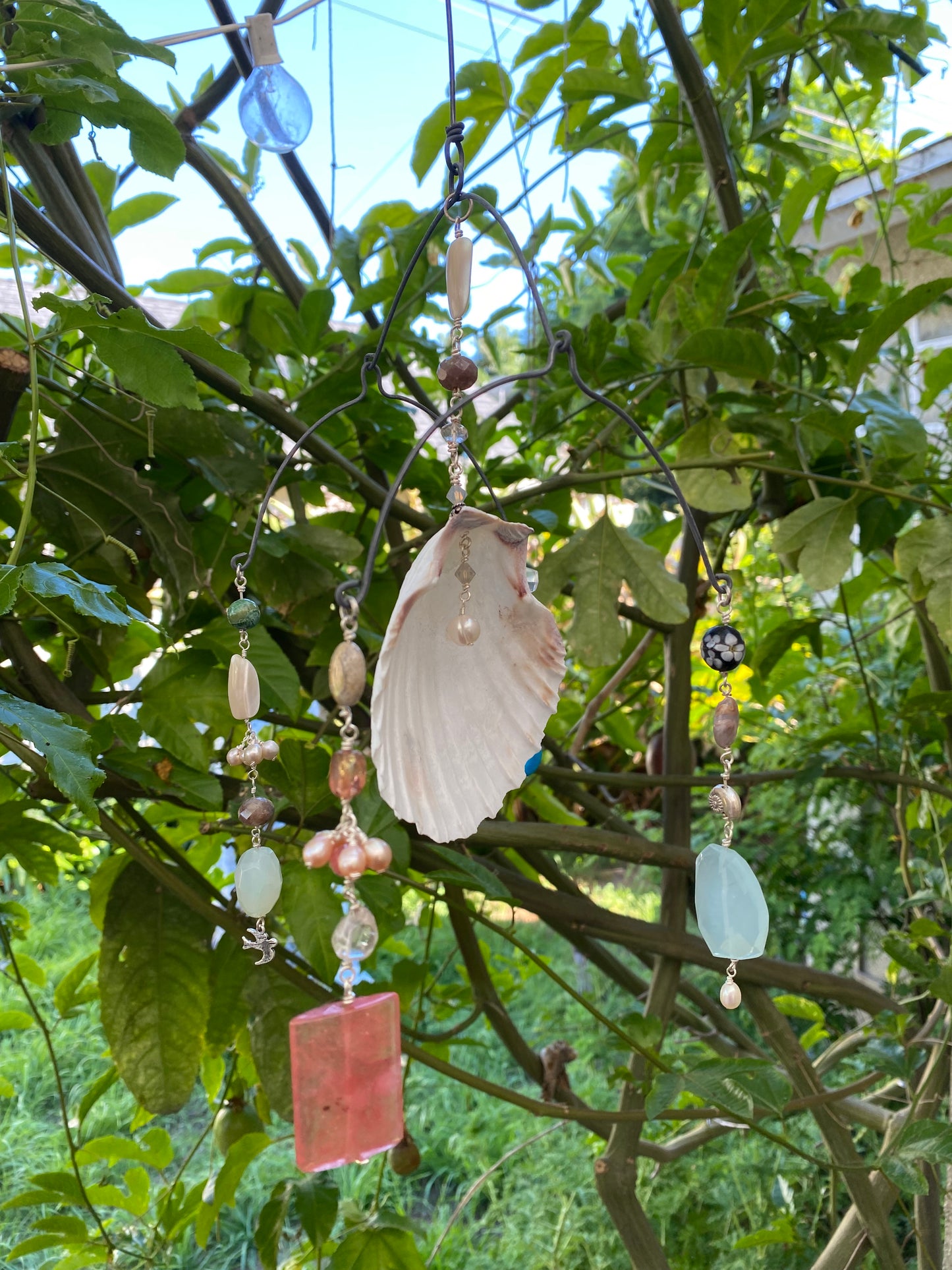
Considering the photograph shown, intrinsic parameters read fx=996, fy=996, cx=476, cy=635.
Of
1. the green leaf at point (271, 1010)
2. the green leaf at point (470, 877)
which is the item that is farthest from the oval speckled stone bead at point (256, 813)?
the green leaf at point (271, 1010)

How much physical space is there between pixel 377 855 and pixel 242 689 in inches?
3.3

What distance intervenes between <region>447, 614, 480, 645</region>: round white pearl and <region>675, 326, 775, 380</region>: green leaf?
0.27 metres

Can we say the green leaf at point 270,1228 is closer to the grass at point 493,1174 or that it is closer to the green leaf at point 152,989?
the green leaf at point 152,989

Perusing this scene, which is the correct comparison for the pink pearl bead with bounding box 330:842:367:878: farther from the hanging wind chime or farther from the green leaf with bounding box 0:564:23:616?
the green leaf with bounding box 0:564:23:616

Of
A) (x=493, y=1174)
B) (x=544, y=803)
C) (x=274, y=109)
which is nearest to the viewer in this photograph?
(x=274, y=109)

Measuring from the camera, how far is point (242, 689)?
1.25 feet

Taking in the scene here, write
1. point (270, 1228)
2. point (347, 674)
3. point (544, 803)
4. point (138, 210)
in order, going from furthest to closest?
point (544, 803)
point (138, 210)
point (270, 1228)
point (347, 674)

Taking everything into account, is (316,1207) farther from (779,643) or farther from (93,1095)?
(779,643)

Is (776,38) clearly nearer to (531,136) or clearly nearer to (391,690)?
(531,136)

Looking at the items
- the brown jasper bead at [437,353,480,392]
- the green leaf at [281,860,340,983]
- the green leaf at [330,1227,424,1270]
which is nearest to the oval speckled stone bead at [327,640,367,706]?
the brown jasper bead at [437,353,480,392]

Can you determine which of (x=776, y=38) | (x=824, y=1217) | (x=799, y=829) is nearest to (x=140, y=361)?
(x=776, y=38)

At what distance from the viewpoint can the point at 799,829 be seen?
1.92m

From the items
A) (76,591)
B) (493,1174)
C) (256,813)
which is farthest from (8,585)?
(493,1174)

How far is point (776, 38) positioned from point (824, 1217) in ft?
4.53
